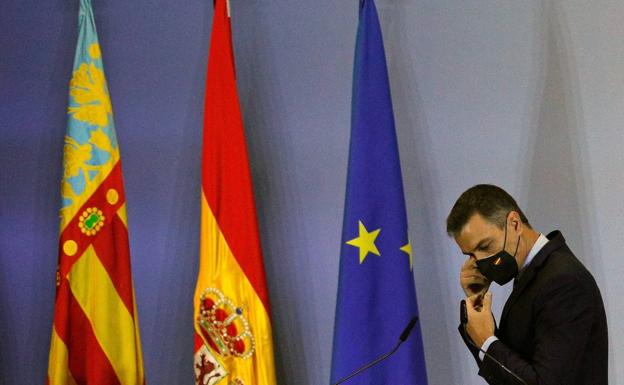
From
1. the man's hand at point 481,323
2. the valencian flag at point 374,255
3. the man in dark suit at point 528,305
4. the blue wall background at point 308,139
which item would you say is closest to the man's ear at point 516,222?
the man in dark suit at point 528,305

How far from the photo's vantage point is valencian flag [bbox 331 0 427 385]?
2.81 m

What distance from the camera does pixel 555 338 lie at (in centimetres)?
211

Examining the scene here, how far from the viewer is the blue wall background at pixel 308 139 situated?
315cm

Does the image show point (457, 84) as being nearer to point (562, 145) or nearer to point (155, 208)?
point (562, 145)

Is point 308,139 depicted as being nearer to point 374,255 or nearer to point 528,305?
point 374,255

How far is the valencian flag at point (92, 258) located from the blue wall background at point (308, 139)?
0.96 feet

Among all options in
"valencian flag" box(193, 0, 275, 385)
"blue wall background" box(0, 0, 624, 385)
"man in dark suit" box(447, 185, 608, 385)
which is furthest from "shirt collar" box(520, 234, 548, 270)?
"valencian flag" box(193, 0, 275, 385)

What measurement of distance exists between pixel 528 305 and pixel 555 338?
143mm

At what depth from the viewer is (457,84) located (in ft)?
10.6

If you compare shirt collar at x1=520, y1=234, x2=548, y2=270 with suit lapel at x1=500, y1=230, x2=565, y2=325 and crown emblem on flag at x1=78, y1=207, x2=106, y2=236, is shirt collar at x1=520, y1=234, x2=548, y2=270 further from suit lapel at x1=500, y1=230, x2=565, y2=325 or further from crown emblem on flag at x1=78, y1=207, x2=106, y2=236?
crown emblem on flag at x1=78, y1=207, x2=106, y2=236

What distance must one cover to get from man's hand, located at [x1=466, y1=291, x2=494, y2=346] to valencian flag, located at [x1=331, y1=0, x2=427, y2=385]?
54 centimetres

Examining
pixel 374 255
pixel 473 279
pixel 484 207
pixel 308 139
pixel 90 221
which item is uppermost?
pixel 308 139

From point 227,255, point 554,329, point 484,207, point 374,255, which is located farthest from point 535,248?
point 227,255

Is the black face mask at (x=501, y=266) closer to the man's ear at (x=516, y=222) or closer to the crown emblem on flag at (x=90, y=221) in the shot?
the man's ear at (x=516, y=222)
